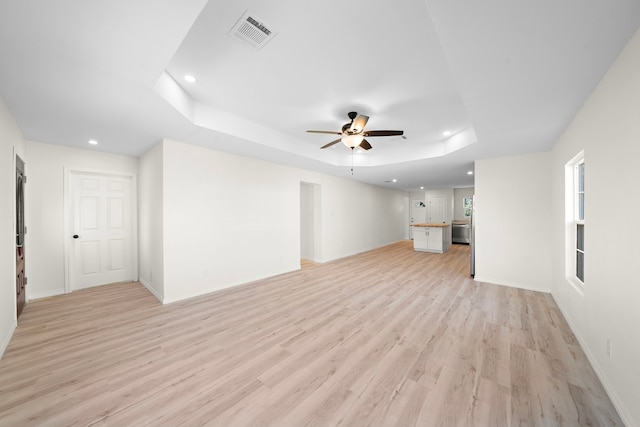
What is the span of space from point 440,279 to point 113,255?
6565 mm

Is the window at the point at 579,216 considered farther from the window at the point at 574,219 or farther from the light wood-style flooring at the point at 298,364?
the light wood-style flooring at the point at 298,364

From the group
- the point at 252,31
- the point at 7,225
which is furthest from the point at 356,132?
the point at 7,225

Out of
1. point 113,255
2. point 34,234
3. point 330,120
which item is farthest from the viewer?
point 113,255

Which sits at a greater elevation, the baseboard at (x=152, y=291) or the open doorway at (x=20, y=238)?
the open doorway at (x=20, y=238)

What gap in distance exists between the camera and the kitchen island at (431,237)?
25.4 feet

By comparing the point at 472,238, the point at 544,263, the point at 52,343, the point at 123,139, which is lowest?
the point at 52,343

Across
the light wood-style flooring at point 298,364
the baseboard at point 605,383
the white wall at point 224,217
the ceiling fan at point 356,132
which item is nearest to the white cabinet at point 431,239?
the white wall at point 224,217

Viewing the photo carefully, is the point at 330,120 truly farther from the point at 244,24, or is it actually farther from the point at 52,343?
the point at 52,343

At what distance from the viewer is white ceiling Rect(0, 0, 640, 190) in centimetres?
137

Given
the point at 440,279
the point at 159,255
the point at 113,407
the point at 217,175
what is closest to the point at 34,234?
the point at 159,255

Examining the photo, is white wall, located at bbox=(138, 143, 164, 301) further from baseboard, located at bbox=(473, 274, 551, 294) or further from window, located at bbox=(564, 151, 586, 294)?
baseboard, located at bbox=(473, 274, 551, 294)

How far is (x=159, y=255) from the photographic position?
12.0ft

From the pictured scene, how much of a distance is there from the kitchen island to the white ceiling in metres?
4.38

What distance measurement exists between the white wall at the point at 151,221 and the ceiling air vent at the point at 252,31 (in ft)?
8.33
